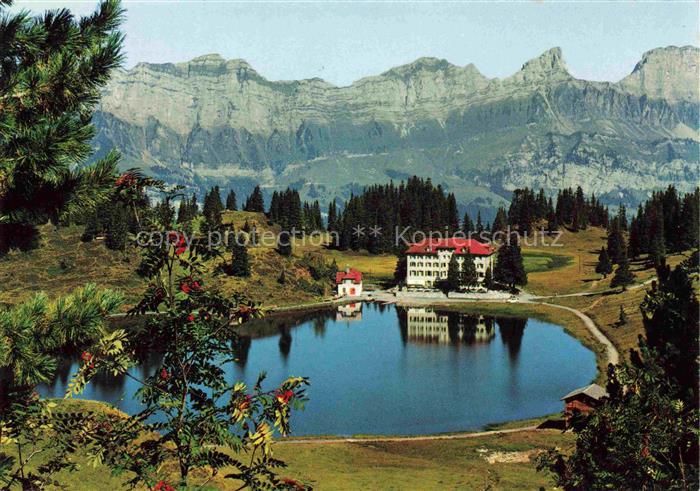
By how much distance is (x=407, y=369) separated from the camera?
299 feet

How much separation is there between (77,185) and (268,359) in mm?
87305

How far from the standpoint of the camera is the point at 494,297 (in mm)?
150625

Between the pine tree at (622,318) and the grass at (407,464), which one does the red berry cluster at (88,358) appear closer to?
the grass at (407,464)

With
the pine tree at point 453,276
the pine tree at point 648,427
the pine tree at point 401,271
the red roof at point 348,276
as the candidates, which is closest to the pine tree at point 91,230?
the red roof at point 348,276

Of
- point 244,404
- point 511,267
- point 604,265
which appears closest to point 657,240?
point 604,265

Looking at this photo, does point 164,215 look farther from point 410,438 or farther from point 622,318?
point 622,318

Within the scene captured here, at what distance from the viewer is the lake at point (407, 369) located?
6831 centimetres

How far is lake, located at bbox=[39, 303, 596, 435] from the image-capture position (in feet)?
224

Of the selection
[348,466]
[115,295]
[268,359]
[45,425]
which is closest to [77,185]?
[115,295]

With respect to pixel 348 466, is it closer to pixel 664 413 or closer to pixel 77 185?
pixel 664 413

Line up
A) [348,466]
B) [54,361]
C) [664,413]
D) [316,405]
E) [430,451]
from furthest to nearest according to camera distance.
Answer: [316,405] < [430,451] < [348,466] < [664,413] < [54,361]

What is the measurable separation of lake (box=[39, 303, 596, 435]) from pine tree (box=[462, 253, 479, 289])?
22008 millimetres

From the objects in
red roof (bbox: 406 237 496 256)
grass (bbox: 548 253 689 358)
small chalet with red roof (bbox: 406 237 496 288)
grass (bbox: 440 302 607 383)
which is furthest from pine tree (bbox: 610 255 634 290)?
small chalet with red roof (bbox: 406 237 496 288)

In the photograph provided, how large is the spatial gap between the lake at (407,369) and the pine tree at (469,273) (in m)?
22.0
